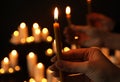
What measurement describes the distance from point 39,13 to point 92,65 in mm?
1228

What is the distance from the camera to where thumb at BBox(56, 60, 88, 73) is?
0.81m

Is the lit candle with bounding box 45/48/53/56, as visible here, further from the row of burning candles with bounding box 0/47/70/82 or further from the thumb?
the thumb

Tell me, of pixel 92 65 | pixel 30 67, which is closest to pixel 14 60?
pixel 30 67

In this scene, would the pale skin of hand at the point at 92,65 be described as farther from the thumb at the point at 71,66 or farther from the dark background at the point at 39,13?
the dark background at the point at 39,13

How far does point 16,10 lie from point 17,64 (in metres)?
0.65

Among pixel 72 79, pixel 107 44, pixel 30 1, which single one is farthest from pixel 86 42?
pixel 72 79

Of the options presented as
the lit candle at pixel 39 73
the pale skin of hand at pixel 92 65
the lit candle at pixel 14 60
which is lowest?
the lit candle at pixel 39 73

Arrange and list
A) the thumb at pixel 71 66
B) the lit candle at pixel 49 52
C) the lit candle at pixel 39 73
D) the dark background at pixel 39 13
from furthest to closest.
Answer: the dark background at pixel 39 13, the lit candle at pixel 49 52, the lit candle at pixel 39 73, the thumb at pixel 71 66

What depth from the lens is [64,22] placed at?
2086 mm

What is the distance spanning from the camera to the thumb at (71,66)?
81 cm

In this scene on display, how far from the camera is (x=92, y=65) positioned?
0.90 meters

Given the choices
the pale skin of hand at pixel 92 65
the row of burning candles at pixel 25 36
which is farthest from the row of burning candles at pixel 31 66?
the pale skin of hand at pixel 92 65

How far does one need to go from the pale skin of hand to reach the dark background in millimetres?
674

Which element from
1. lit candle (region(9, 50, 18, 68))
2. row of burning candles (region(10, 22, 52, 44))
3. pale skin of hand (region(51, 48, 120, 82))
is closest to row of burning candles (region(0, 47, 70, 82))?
lit candle (region(9, 50, 18, 68))
